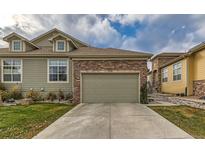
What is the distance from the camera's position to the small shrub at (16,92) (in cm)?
1290

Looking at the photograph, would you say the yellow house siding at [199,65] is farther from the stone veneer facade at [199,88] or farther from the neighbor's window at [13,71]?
the neighbor's window at [13,71]

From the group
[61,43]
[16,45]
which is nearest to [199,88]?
[61,43]

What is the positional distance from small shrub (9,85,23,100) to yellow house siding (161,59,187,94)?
1538 centimetres

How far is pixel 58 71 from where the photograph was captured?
13.5 meters

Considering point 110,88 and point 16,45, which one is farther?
point 16,45

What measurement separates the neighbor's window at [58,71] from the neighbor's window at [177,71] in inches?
456

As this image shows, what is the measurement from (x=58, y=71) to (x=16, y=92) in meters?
4.00

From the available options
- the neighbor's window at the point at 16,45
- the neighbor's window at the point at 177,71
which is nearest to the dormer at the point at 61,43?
the neighbor's window at the point at 16,45

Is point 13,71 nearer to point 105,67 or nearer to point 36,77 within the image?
point 36,77

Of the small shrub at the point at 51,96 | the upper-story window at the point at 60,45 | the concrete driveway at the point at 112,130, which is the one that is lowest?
the concrete driveway at the point at 112,130

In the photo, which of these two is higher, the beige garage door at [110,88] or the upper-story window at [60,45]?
the upper-story window at [60,45]

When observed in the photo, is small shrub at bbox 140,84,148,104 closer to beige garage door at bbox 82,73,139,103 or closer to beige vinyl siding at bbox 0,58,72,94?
beige garage door at bbox 82,73,139,103

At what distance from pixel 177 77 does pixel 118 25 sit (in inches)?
366

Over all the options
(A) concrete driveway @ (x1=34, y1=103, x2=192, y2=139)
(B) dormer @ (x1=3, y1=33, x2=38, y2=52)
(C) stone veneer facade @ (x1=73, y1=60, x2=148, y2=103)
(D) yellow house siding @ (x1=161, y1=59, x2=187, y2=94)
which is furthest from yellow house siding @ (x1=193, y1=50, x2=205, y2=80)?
(B) dormer @ (x1=3, y1=33, x2=38, y2=52)
